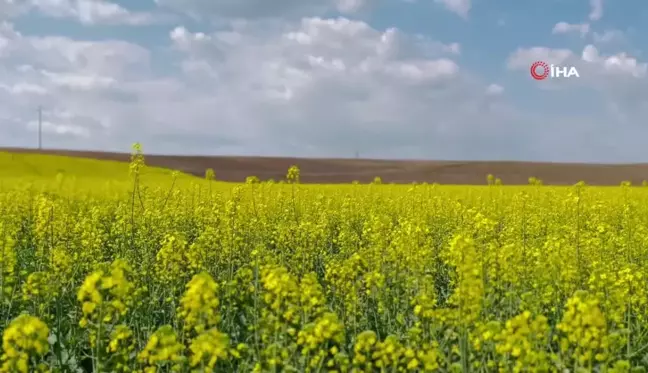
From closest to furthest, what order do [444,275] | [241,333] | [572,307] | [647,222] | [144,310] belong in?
[572,307] < [241,333] < [144,310] < [444,275] < [647,222]

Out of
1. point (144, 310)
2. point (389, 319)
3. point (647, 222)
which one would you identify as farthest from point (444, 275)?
point (647, 222)

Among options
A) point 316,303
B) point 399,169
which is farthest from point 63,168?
point 316,303

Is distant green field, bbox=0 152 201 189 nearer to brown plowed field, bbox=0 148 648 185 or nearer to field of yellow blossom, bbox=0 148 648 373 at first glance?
brown plowed field, bbox=0 148 648 185

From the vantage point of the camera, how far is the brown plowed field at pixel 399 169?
41.8 metres

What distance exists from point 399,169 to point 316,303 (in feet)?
139

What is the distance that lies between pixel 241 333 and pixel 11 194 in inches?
417

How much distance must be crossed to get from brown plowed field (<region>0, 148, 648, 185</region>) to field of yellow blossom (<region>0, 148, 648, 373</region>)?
2927 cm

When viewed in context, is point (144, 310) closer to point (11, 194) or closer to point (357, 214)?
point (357, 214)

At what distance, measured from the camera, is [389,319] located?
20.5 ft

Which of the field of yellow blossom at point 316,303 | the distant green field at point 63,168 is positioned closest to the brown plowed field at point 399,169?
the distant green field at point 63,168

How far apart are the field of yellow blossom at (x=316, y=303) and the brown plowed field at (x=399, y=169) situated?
29269mm

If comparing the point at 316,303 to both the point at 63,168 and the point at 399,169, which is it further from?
the point at 399,169

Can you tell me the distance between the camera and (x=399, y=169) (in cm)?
4644

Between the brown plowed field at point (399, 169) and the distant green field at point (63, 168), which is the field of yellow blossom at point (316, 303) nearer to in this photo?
the distant green field at point (63, 168)
